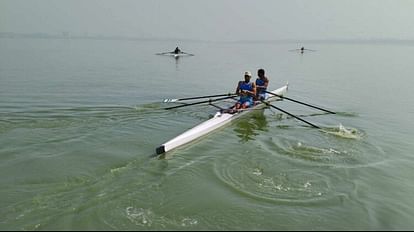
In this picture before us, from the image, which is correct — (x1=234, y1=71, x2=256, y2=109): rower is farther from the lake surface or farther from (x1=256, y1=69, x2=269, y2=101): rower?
(x1=256, y1=69, x2=269, y2=101): rower

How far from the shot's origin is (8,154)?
10031mm

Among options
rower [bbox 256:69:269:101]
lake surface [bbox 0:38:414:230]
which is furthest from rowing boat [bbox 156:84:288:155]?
rower [bbox 256:69:269:101]

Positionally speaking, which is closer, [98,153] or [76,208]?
[76,208]

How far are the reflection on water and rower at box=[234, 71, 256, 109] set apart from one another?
598mm

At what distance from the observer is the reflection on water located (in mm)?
13595

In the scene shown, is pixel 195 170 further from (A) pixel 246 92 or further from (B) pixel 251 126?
(A) pixel 246 92

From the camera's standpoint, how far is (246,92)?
16.0 meters

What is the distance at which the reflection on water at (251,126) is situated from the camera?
13595mm

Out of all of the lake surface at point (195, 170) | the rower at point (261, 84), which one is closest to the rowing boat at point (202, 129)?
the lake surface at point (195, 170)

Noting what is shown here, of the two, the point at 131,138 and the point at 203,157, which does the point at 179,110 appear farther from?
the point at 203,157

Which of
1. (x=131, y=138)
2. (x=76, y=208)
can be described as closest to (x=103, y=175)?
(x=76, y=208)

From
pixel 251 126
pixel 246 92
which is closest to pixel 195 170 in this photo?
pixel 251 126

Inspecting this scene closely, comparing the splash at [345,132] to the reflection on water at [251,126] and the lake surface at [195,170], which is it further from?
the reflection on water at [251,126]

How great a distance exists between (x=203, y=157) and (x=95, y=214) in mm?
4292
